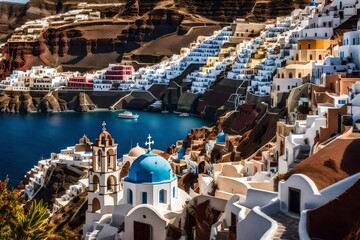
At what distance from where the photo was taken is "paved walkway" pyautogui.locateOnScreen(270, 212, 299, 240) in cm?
1096

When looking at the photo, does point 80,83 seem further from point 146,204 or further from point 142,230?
point 142,230

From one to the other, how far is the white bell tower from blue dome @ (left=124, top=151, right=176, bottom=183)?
2632mm

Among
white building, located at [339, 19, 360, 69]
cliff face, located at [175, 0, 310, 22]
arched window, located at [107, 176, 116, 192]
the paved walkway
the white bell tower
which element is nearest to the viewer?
the paved walkway

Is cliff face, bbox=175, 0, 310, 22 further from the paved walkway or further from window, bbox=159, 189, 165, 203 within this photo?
the paved walkway

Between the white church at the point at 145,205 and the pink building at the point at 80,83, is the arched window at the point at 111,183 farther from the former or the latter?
the pink building at the point at 80,83

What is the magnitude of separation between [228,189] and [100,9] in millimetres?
120935

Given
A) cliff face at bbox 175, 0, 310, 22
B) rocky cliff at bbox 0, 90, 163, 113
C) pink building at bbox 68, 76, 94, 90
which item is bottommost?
rocky cliff at bbox 0, 90, 163, 113

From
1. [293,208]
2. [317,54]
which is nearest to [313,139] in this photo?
[293,208]

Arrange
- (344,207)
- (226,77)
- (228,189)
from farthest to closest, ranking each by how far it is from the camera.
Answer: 1. (226,77)
2. (228,189)
3. (344,207)

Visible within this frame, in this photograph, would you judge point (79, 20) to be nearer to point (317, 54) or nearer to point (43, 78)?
point (43, 78)

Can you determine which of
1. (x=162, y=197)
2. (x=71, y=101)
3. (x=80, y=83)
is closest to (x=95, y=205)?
(x=162, y=197)

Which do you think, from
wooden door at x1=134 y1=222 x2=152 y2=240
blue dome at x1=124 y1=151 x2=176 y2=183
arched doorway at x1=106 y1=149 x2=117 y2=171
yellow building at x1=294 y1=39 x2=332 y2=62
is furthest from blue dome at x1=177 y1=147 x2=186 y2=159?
wooden door at x1=134 y1=222 x2=152 y2=240

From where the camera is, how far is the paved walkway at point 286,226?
11.0 meters

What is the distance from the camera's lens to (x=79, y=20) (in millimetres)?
126500
